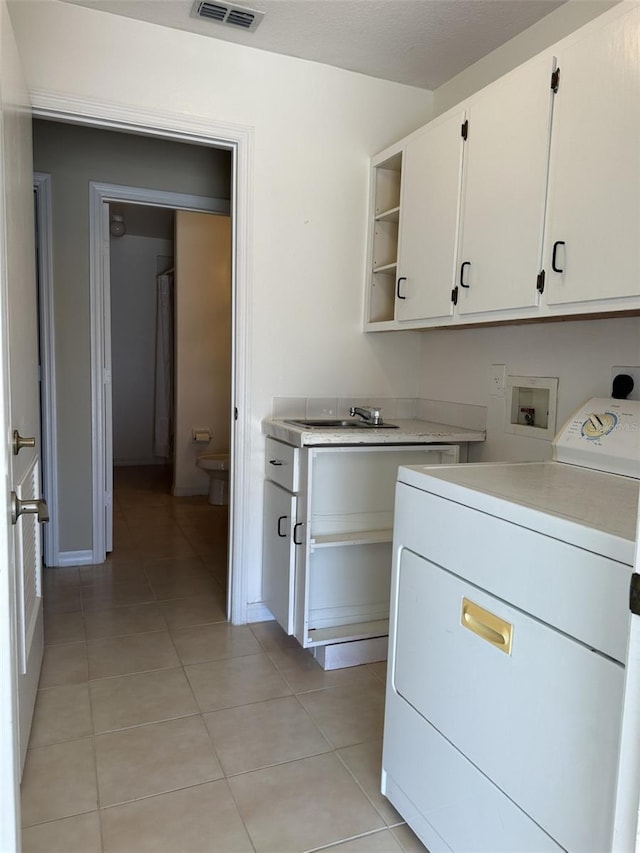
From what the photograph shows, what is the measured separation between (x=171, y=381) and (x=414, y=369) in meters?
3.74

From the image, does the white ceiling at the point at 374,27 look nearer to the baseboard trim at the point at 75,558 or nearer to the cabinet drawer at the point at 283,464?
the cabinet drawer at the point at 283,464

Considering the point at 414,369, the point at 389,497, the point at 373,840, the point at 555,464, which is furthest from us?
the point at 414,369

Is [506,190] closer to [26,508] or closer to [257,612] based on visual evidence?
[26,508]

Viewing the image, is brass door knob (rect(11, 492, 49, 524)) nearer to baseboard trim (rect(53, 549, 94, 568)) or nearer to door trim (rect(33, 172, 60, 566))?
door trim (rect(33, 172, 60, 566))

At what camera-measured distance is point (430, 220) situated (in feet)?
7.40

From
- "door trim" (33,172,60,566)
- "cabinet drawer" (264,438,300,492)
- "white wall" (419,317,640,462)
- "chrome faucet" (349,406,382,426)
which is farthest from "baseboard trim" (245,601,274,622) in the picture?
"door trim" (33,172,60,566)

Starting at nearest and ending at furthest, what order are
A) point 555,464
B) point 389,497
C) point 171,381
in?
1. point 555,464
2. point 389,497
3. point 171,381

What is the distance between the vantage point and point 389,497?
7.92 ft

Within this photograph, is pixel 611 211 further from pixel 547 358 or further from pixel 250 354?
pixel 250 354

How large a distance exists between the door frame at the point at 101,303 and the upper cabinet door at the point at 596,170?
2.14m

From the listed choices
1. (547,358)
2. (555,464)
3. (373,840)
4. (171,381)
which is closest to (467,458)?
(547,358)

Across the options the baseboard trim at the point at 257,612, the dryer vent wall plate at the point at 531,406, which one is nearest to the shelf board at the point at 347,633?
the baseboard trim at the point at 257,612

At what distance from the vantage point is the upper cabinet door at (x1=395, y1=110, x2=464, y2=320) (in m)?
2.12

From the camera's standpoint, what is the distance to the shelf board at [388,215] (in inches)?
101
